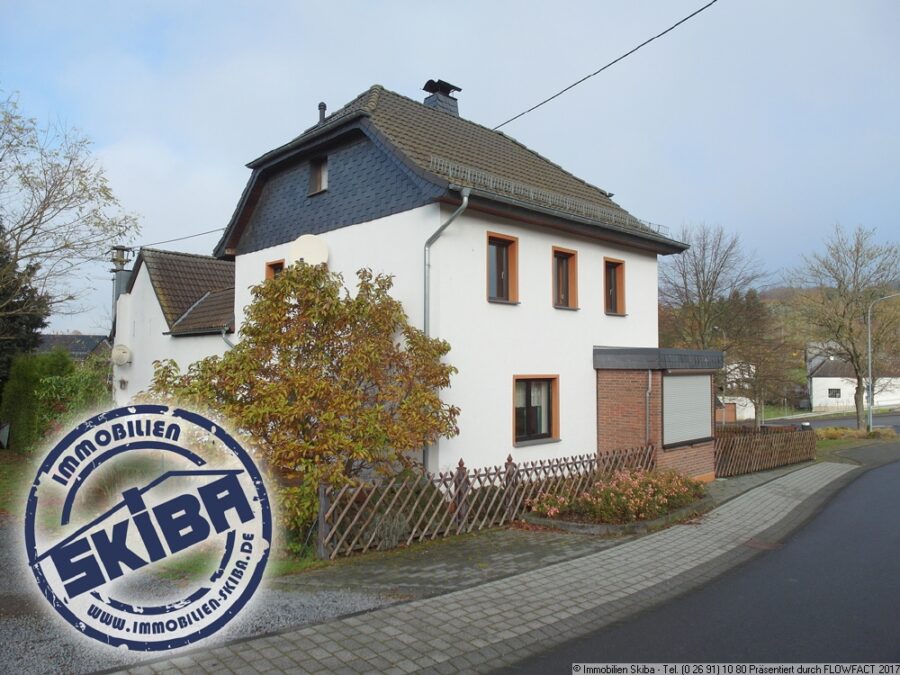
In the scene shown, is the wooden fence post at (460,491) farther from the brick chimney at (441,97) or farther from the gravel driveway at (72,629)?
the brick chimney at (441,97)

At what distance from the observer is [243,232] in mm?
14773

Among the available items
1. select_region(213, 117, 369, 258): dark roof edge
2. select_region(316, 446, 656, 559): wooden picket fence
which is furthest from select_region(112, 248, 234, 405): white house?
select_region(316, 446, 656, 559): wooden picket fence

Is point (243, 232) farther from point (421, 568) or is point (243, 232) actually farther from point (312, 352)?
point (421, 568)

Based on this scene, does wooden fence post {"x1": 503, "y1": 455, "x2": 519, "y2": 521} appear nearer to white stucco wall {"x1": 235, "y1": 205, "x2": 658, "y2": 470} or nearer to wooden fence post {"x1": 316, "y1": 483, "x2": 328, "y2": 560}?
white stucco wall {"x1": 235, "y1": 205, "x2": 658, "y2": 470}

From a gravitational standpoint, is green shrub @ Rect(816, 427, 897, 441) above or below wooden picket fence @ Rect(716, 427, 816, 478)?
below

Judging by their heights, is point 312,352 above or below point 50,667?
above

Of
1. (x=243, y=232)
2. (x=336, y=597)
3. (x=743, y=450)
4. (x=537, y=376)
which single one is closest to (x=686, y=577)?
(x=336, y=597)

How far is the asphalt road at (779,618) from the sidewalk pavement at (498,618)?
26 cm

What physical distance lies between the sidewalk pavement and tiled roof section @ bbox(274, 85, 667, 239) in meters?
6.26

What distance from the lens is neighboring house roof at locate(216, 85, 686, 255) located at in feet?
35.8

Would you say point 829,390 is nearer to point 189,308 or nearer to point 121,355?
point 189,308

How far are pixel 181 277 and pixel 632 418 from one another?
14.9m

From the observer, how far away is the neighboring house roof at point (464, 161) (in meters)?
10.9

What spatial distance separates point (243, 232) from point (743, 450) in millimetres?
13722
